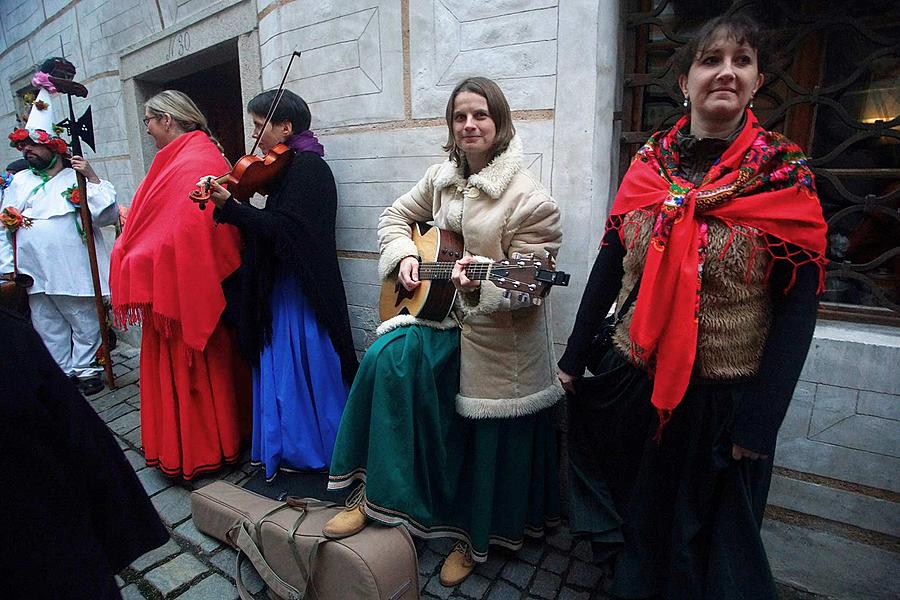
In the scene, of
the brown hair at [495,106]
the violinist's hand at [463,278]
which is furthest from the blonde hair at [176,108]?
the violinist's hand at [463,278]

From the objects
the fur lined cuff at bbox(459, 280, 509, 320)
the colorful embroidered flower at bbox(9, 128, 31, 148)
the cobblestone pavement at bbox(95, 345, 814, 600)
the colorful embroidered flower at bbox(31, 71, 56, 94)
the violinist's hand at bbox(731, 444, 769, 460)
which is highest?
the colorful embroidered flower at bbox(31, 71, 56, 94)

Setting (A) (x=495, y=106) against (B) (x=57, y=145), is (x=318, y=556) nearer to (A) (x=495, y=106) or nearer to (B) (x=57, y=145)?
(A) (x=495, y=106)

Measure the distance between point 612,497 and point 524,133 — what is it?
161cm

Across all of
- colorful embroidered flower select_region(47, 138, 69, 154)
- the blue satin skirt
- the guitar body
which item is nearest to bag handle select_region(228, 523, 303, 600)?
the blue satin skirt

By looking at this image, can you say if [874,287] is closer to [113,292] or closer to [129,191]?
[113,292]

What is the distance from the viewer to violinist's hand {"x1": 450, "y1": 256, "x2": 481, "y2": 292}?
1.89 metres

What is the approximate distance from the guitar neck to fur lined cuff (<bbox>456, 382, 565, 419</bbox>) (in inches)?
20.2

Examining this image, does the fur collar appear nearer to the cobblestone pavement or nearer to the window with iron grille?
the window with iron grille

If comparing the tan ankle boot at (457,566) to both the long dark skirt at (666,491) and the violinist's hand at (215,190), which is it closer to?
the long dark skirt at (666,491)

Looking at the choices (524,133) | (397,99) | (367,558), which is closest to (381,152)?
(397,99)

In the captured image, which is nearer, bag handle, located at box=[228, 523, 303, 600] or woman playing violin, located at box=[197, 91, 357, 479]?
bag handle, located at box=[228, 523, 303, 600]

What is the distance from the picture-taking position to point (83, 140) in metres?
3.87

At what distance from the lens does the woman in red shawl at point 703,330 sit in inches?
54.4

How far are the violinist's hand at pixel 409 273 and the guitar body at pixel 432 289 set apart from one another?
1.2 inches
